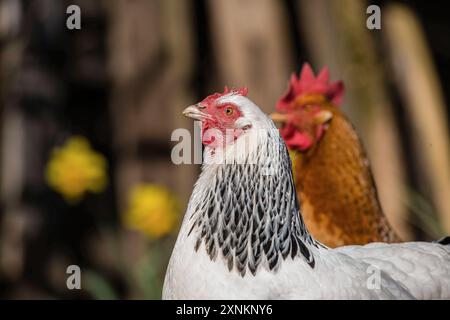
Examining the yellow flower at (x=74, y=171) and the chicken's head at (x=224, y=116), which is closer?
the chicken's head at (x=224, y=116)

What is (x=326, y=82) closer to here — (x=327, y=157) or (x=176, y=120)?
(x=327, y=157)

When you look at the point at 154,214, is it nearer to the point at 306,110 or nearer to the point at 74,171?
the point at 74,171

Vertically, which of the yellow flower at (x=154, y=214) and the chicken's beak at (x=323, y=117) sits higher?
the chicken's beak at (x=323, y=117)

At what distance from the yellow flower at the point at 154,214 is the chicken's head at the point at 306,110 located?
1.12 meters

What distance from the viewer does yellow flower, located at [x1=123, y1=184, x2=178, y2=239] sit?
4047 mm

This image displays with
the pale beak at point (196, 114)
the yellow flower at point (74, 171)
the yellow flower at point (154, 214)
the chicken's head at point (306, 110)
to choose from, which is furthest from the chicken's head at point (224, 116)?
the yellow flower at point (74, 171)

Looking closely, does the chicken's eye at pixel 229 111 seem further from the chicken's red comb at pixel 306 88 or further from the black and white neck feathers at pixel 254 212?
A: the chicken's red comb at pixel 306 88

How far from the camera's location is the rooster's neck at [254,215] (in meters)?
2.28

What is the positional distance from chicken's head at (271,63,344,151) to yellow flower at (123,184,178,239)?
1.12 m

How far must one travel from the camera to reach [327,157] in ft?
9.95

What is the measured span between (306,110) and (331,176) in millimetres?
305
